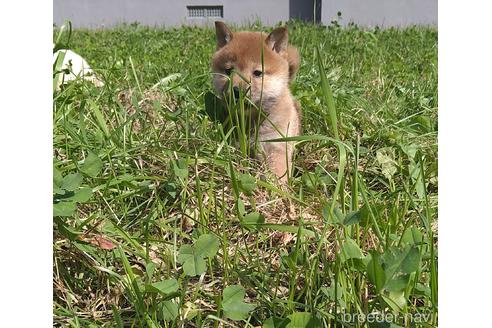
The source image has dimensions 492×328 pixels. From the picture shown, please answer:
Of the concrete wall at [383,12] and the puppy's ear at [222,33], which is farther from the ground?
the concrete wall at [383,12]

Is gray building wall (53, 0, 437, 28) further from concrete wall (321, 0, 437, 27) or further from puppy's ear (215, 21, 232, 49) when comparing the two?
puppy's ear (215, 21, 232, 49)

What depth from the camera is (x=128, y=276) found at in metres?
1.21

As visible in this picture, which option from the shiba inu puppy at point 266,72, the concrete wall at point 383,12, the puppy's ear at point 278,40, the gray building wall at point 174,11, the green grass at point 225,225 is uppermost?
the gray building wall at point 174,11

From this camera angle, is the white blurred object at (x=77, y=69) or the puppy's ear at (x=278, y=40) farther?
the white blurred object at (x=77, y=69)

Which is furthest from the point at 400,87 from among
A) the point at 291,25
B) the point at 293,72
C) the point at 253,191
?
the point at 291,25

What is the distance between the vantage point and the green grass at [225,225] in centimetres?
116

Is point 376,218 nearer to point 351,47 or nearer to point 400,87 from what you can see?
point 400,87

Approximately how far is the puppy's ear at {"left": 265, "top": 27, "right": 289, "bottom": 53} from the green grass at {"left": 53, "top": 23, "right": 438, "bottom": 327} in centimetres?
38

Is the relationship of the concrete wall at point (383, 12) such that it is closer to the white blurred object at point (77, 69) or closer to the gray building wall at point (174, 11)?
the gray building wall at point (174, 11)

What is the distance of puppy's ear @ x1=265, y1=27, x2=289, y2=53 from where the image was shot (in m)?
2.45

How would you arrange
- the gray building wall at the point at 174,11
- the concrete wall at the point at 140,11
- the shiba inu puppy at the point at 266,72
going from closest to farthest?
1. the shiba inu puppy at the point at 266,72
2. the gray building wall at the point at 174,11
3. the concrete wall at the point at 140,11

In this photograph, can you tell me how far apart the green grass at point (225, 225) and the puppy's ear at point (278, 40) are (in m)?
0.38

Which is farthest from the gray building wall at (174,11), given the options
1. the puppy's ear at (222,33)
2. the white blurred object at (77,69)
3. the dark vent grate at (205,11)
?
the puppy's ear at (222,33)

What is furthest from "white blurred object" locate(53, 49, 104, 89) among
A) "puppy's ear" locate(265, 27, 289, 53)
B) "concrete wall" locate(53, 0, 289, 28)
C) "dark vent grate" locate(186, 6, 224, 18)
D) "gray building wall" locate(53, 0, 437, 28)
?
"dark vent grate" locate(186, 6, 224, 18)
